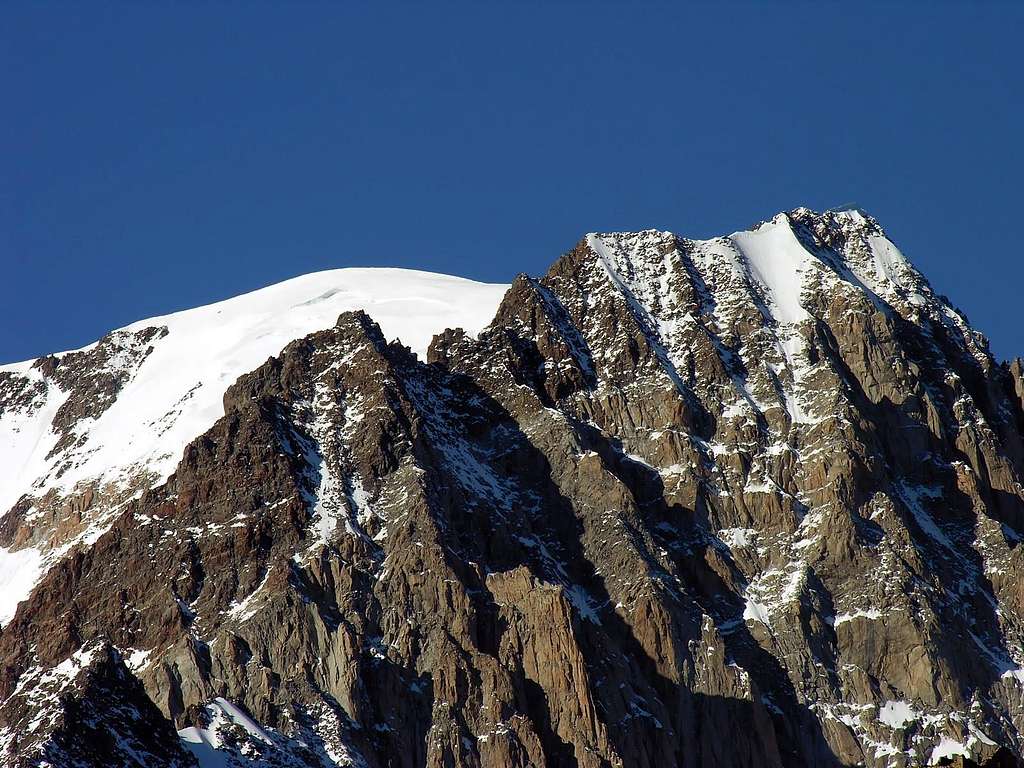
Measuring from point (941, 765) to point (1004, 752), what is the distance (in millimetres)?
3341

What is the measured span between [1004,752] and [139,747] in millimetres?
80998

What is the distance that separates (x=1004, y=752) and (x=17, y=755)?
265 ft

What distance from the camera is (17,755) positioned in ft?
609

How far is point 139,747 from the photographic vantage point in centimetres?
19275

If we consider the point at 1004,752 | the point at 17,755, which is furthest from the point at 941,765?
the point at 17,755

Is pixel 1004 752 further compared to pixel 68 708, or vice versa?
pixel 68 708

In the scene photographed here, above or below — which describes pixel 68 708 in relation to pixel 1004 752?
above

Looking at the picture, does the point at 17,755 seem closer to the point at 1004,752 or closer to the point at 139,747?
the point at 139,747

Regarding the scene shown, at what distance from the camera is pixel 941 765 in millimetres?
129750

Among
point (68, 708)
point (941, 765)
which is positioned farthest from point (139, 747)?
point (941, 765)

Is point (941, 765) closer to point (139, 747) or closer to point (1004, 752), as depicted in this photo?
point (1004, 752)

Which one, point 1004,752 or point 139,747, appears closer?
point 1004,752

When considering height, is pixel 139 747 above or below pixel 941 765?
above

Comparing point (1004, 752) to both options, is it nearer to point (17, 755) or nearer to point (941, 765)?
point (941, 765)
